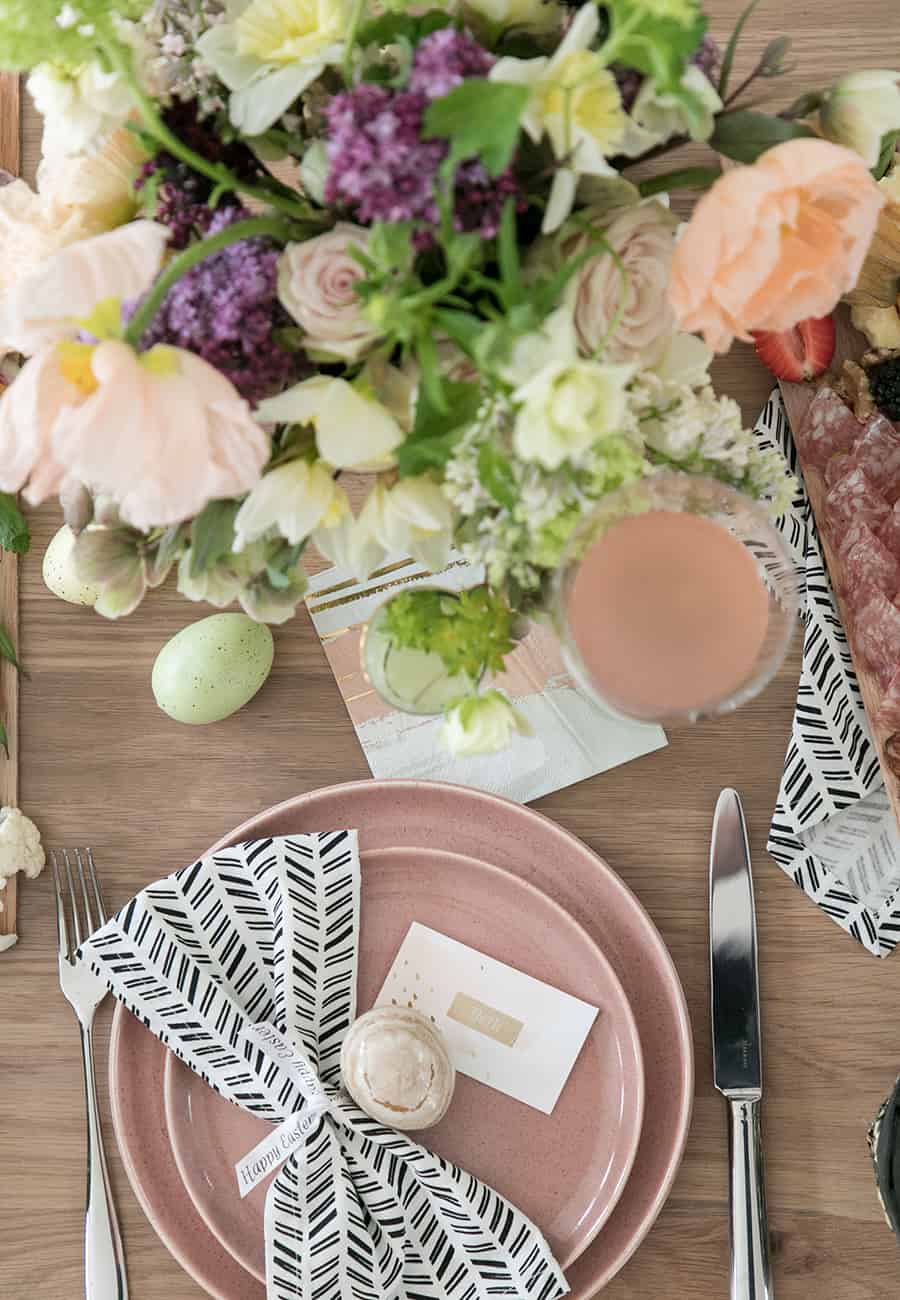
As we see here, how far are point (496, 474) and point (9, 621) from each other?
0.65m

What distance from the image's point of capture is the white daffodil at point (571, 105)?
502 millimetres

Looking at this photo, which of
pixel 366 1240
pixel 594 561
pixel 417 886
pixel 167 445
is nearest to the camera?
pixel 167 445

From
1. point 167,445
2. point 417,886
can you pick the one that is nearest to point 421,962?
point 417,886

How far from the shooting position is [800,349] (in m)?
0.98

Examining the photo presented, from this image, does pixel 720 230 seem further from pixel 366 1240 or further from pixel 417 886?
pixel 366 1240

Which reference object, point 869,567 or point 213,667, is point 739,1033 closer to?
point 869,567

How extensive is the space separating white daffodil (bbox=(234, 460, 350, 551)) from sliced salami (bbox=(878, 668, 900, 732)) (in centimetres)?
54

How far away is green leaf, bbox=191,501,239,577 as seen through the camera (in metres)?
0.62

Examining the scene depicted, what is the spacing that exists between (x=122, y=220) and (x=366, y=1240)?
741 millimetres

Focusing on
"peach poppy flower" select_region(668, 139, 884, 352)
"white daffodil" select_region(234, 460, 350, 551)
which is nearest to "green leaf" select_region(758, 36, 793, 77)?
"peach poppy flower" select_region(668, 139, 884, 352)

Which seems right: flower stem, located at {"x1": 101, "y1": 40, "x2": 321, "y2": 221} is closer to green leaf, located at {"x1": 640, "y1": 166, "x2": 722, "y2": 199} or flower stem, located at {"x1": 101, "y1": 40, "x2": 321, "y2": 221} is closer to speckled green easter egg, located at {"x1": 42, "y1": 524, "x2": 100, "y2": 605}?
green leaf, located at {"x1": 640, "y1": 166, "x2": 722, "y2": 199}

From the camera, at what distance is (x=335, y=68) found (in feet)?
1.94

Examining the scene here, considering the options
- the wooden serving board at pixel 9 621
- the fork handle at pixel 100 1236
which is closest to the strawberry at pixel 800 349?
the wooden serving board at pixel 9 621

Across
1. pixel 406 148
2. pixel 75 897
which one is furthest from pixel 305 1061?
pixel 406 148
